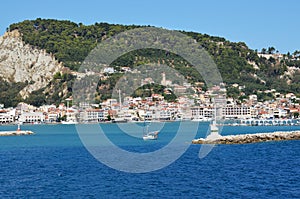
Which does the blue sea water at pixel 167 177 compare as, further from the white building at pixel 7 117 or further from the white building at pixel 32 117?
the white building at pixel 7 117

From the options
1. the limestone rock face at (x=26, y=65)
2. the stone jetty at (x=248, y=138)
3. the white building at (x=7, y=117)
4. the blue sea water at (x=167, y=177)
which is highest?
the limestone rock face at (x=26, y=65)

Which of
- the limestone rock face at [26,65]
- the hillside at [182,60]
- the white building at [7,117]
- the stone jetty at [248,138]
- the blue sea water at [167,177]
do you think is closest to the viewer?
the blue sea water at [167,177]

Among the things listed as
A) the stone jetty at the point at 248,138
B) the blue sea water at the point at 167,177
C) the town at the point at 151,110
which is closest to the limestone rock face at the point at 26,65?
the town at the point at 151,110

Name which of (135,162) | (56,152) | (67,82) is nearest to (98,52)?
(67,82)

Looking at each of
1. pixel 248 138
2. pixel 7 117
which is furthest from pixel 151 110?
pixel 248 138

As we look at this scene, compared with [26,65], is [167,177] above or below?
below

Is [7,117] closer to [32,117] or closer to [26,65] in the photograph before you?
[32,117]
